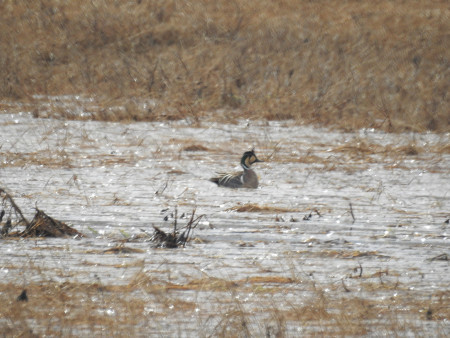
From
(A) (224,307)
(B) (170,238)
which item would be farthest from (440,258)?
(A) (224,307)

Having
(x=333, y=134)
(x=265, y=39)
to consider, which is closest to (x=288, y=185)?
(x=333, y=134)

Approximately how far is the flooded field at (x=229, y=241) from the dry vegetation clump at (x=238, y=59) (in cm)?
283

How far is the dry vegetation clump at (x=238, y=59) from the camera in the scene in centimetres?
1479

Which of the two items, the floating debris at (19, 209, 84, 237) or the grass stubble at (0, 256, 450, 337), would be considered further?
the floating debris at (19, 209, 84, 237)

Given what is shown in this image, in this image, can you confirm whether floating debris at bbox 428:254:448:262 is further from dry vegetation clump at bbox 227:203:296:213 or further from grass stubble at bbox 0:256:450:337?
dry vegetation clump at bbox 227:203:296:213

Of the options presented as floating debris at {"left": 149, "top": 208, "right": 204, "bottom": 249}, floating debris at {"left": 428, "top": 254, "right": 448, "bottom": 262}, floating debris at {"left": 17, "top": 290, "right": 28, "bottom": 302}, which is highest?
floating debris at {"left": 17, "top": 290, "right": 28, "bottom": 302}

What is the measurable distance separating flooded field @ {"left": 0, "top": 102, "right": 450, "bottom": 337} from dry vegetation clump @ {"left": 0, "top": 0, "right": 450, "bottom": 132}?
9.27 ft

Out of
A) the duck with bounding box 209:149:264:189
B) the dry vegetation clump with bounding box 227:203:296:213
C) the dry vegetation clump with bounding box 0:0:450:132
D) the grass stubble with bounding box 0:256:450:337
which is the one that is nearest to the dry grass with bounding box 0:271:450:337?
the grass stubble with bounding box 0:256:450:337

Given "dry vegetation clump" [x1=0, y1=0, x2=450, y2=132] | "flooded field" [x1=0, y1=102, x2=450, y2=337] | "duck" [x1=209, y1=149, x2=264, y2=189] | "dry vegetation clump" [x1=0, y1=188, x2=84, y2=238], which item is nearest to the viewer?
"flooded field" [x1=0, y1=102, x2=450, y2=337]

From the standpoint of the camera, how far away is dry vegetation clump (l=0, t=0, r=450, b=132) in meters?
14.8

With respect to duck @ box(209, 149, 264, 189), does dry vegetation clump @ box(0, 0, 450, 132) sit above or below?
below

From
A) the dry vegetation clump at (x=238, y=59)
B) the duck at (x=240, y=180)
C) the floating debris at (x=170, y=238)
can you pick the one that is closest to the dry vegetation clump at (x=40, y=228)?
the floating debris at (x=170, y=238)

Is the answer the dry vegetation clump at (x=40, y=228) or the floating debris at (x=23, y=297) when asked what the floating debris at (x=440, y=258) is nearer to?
the dry vegetation clump at (x=40, y=228)

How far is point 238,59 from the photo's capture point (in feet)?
57.6
